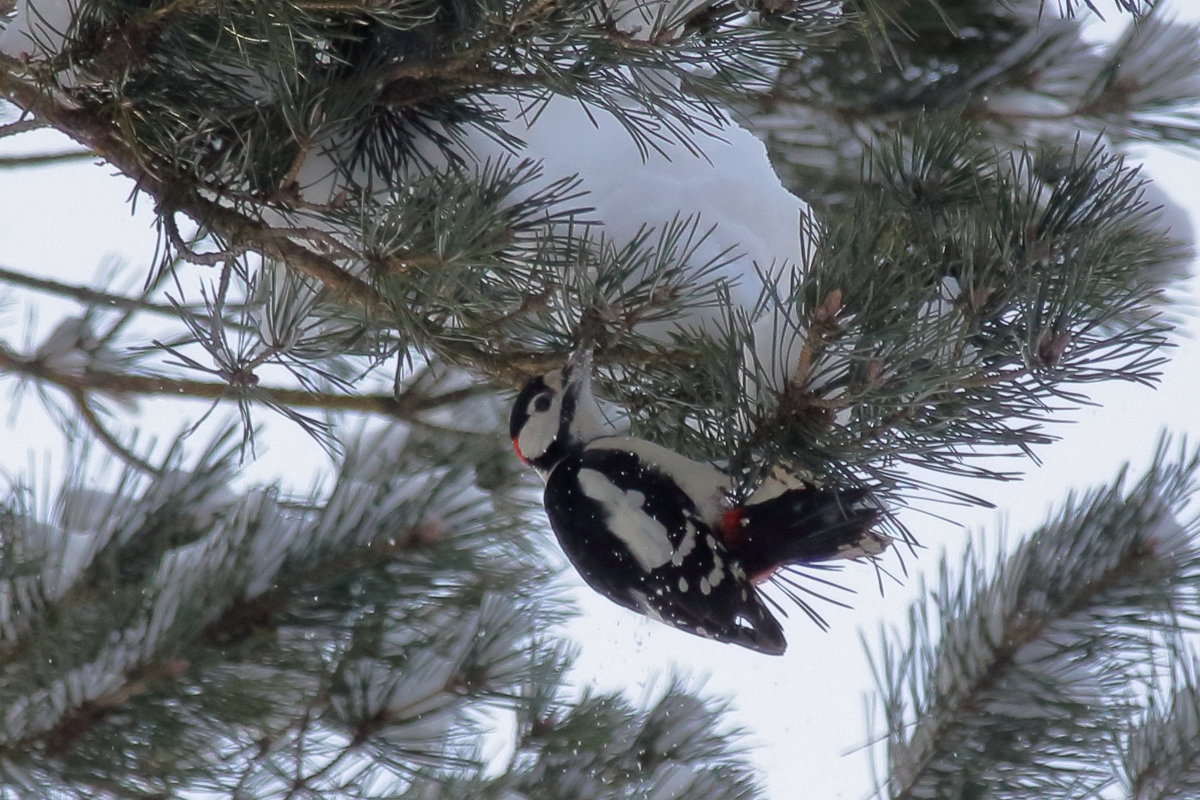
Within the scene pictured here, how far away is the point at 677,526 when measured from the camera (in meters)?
1.09

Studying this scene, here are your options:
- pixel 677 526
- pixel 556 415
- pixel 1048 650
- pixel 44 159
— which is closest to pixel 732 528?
pixel 677 526

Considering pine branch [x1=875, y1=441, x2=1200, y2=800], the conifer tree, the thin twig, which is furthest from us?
the thin twig

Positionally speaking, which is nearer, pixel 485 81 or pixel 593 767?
pixel 485 81

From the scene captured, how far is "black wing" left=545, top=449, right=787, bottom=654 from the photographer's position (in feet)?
3.59

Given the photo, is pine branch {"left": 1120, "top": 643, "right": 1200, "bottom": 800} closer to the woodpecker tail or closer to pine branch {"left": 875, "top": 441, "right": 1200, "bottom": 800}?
pine branch {"left": 875, "top": 441, "right": 1200, "bottom": 800}

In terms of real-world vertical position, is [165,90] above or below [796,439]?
above

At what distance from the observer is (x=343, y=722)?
135cm

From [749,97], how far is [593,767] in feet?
3.63

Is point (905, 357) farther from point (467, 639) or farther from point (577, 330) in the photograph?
point (467, 639)

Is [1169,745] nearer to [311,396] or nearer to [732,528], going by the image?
[732,528]

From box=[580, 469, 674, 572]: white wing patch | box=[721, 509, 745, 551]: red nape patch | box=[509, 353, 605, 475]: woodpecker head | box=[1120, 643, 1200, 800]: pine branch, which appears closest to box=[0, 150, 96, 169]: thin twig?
box=[509, 353, 605, 475]: woodpecker head

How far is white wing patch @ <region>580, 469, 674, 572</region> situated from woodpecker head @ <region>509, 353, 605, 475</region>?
5 cm

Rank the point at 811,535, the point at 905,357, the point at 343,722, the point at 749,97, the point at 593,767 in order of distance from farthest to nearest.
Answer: the point at 593,767 < the point at 343,722 < the point at 749,97 < the point at 811,535 < the point at 905,357

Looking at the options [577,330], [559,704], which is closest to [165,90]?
[577,330]
